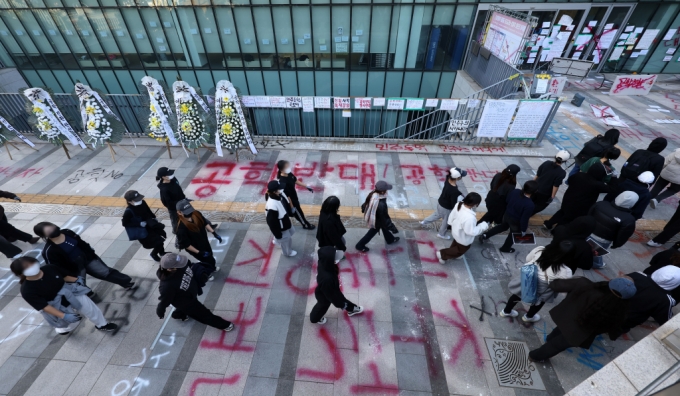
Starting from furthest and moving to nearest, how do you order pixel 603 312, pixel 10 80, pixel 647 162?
pixel 10 80
pixel 647 162
pixel 603 312

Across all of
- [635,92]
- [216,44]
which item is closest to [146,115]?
[216,44]

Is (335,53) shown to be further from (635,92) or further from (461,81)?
(635,92)

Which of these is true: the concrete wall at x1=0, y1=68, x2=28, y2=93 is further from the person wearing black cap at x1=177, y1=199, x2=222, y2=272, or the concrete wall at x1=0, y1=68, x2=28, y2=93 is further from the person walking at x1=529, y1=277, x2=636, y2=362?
the person walking at x1=529, y1=277, x2=636, y2=362

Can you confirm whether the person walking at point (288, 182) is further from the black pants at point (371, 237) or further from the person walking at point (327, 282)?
the person walking at point (327, 282)

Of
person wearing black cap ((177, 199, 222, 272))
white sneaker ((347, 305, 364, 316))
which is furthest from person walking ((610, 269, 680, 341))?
person wearing black cap ((177, 199, 222, 272))

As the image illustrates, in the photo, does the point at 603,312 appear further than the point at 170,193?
No

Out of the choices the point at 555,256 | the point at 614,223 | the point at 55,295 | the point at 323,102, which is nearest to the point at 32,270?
the point at 55,295

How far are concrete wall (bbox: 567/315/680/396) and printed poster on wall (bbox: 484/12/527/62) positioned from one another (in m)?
10.4

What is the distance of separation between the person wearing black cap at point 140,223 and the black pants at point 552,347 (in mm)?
7452

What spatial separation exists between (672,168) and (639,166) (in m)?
1.64

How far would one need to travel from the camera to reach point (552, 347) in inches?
174

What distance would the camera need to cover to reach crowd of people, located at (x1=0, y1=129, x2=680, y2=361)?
13.3ft

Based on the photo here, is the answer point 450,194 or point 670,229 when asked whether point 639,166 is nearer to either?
point 670,229

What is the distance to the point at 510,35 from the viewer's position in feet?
36.3
